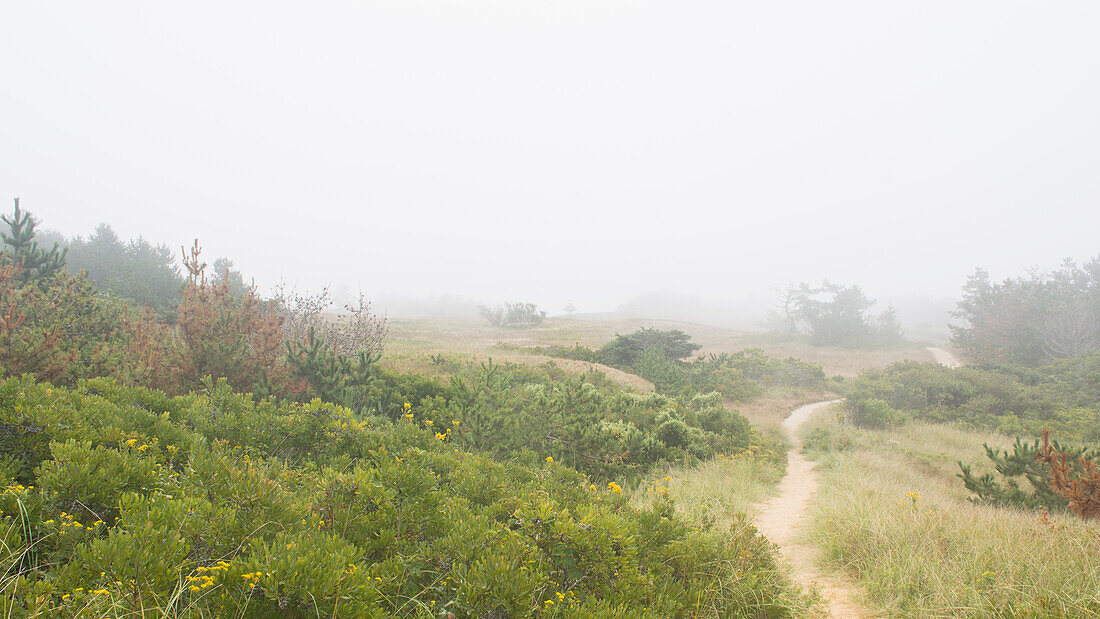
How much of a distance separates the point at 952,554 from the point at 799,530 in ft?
5.39

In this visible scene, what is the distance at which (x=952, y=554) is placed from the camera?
14.0ft

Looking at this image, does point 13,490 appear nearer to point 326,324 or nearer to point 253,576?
point 253,576

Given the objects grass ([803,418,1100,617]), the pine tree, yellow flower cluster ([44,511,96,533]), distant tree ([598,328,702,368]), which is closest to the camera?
yellow flower cluster ([44,511,96,533])

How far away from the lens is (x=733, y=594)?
3.64m

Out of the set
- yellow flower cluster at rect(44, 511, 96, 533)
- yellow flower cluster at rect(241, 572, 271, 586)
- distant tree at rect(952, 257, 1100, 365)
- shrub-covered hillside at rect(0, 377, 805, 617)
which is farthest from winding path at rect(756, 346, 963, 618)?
distant tree at rect(952, 257, 1100, 365)

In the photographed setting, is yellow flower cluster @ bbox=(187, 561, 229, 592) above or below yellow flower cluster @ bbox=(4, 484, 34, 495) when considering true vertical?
below

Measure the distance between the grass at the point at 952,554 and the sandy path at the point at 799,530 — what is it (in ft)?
0.61

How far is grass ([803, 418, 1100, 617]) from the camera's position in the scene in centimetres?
339

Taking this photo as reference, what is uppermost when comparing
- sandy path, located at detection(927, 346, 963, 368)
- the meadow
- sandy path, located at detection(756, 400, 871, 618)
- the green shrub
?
the meadow

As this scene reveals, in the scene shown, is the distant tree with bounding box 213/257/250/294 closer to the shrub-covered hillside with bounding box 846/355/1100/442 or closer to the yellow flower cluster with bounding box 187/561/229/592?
the yellow flower cluster with bounding box 187/561/229/592

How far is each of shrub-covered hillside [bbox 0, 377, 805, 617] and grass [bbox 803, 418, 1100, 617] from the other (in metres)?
0.98

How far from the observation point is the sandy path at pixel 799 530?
13.0ft

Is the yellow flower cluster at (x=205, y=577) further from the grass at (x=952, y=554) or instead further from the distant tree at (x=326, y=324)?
the distant tree at (x=326, y=324)

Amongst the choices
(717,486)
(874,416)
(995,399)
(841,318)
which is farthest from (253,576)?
(841,318)
